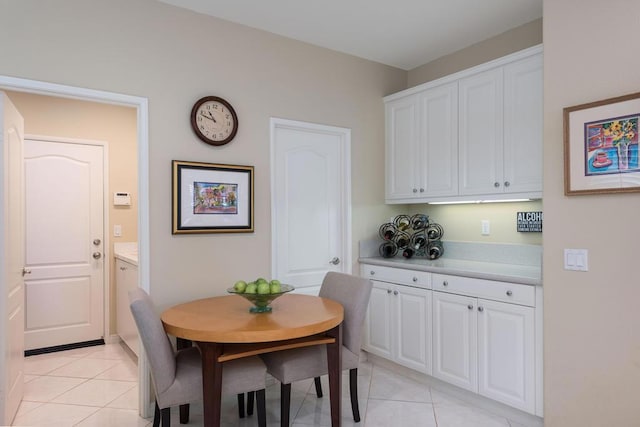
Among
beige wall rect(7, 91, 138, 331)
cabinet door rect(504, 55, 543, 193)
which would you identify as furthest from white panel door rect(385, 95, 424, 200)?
beige wall rect(7, 91, 138, 331)

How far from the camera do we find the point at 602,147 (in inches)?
81.9

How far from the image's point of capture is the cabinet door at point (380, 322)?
10.9ft

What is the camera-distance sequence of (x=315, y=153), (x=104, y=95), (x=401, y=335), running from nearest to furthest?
(x=104, y=95), (x=401, y=335), (x=315, y=153)

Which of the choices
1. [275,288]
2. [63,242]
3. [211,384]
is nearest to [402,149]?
[275,288]

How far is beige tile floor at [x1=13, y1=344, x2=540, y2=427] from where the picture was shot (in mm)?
2580

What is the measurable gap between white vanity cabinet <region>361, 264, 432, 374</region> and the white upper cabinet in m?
0.68

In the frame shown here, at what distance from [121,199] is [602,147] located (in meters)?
4.06

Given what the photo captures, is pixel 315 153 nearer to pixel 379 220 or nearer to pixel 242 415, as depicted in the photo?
pixel 379 220

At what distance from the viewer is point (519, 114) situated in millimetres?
2760

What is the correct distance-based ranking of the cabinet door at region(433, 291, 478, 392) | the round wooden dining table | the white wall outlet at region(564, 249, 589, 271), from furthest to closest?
the cabinet door at region(433, 291, 478, 392), the white wall outlet at region(564, 249, 589, 271), the round wooden dining table

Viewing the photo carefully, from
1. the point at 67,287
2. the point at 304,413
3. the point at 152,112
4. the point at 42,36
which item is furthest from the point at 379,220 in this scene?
the point at 67,287

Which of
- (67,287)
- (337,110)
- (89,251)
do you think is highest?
(337,110)

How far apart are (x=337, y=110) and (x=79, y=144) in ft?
8.35

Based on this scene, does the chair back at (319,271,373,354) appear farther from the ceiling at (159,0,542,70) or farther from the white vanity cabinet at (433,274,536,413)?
the ceiling at (159,0,542,70)
